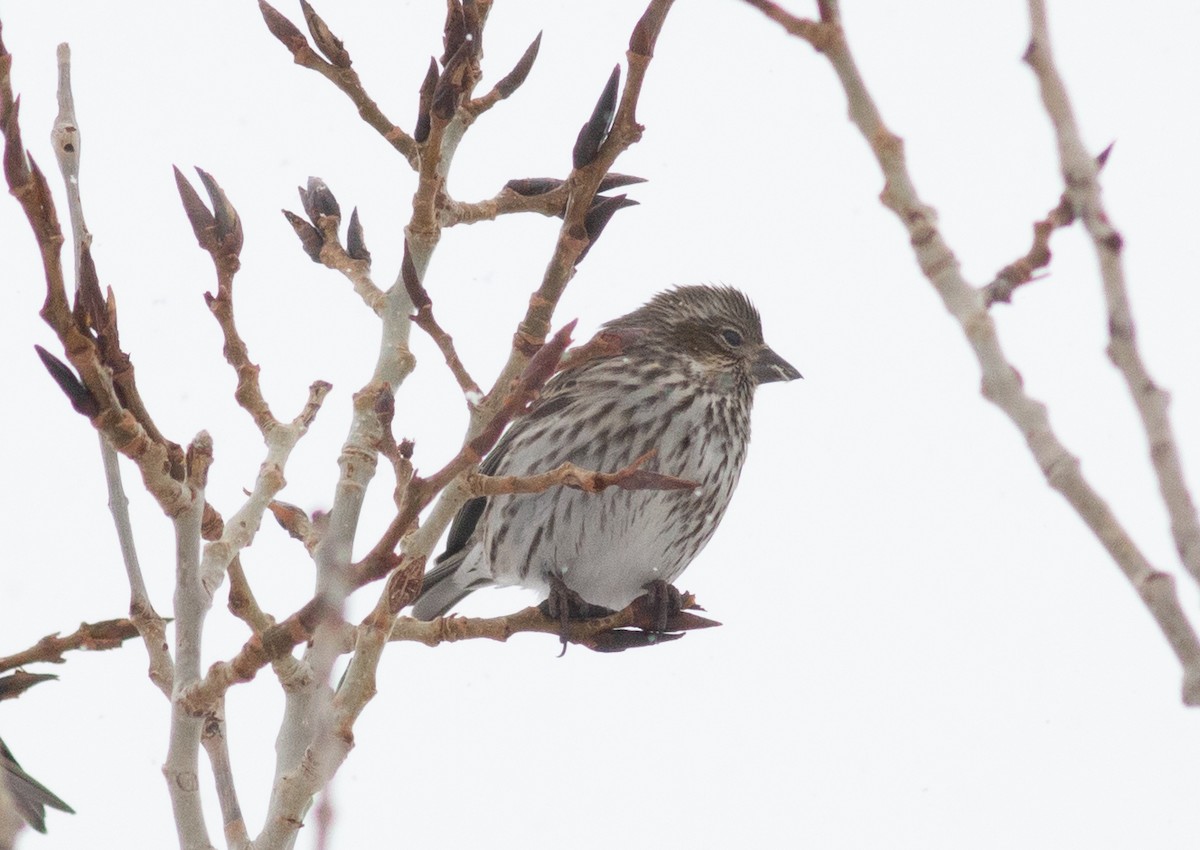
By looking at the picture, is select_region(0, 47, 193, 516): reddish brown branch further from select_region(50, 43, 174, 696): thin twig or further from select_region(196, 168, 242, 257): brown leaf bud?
select_region(196, 168, 242, 257): brown leaf bud

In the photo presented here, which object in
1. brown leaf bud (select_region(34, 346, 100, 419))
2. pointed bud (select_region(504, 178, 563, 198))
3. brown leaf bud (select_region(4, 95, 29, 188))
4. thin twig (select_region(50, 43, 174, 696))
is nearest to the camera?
brown leaf bud (select_region(4, 95, 29, 188))

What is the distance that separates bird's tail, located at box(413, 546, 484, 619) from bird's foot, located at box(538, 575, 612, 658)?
1103 mm

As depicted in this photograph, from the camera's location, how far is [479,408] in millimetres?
3195

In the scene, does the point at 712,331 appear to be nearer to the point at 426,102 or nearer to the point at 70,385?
the point at 426,102

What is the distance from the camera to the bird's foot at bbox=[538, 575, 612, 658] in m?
3.97

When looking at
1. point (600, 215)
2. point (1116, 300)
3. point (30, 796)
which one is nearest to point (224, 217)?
point (600, 215)

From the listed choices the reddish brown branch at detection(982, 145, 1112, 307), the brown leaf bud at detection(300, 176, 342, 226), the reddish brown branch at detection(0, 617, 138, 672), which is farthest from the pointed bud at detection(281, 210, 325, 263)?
the reddish brown branch at detection(982, 145, 1112, 307)

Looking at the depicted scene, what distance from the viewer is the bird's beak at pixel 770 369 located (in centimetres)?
664

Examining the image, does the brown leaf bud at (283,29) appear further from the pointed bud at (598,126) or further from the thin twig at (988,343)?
the thin twig at (988,343)

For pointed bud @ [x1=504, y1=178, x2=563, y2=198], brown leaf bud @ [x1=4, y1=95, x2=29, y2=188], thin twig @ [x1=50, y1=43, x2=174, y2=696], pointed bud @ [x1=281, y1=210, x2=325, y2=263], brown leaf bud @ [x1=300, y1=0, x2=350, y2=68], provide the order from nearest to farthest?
brown leaf bud @ [x1=4, y1=95, x2=29, y2=188], thin twig @ [x1=50, y1=43, x2=174, y2=696], brown leaf bud @ [x1=300, y1=0, x2=350, y2=68], pointed bud @ [x1=504, y1=178, x2=563, y2=198], pointed bud @ [x1=281, y1=210, x2=325, y2=263]

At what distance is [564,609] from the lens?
15.2 ft

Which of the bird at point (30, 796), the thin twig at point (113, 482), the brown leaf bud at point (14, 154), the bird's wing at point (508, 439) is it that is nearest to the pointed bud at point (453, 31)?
the thin twig at point (113, 482)

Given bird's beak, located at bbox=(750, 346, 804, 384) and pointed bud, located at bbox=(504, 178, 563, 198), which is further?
bird's beak, located at bbox=(750, 346, 804, 384)

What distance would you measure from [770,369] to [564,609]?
2.32 metres
